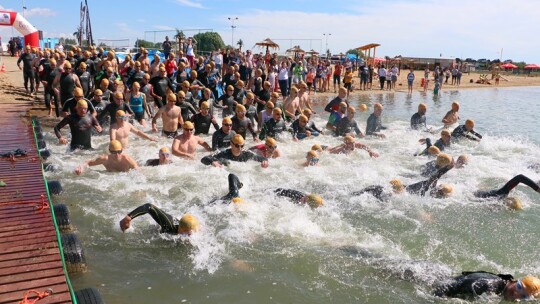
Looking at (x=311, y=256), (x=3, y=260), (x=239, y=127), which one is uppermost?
(x=239, y=127)

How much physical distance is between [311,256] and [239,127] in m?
4.85

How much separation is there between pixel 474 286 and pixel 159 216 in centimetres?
380

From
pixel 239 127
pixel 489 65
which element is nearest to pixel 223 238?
pixel 239 127

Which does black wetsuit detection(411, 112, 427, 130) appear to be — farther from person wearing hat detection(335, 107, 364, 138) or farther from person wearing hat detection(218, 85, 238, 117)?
person wearing hat detection(218, 85, 238, 117)

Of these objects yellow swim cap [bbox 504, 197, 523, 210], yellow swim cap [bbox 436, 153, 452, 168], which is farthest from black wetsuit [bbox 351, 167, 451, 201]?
yellow swim cap [bbox 504, 197, 523, 210]

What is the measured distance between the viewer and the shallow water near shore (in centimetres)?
484

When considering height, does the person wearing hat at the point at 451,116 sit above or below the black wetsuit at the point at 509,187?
above

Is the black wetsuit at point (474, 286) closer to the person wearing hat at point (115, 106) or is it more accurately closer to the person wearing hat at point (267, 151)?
the person wearing hat at point (267, 151)

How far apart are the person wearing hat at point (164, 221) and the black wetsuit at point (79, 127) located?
13.1ft

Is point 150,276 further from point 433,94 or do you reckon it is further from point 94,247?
point 433,94

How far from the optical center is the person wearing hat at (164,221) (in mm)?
5453

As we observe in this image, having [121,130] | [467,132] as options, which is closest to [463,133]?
[467,132]

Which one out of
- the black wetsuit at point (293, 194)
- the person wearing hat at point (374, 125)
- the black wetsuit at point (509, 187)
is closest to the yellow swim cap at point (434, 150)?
the black wetsuit at point (509, 187)

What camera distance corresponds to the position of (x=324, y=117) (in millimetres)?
16625
